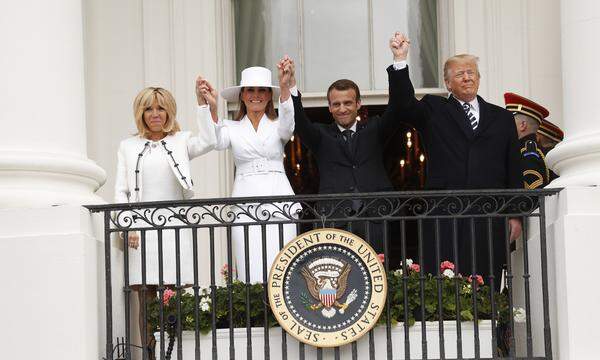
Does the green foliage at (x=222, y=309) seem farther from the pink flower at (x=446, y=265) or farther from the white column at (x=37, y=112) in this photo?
the pink flower at (x=446, y=265)

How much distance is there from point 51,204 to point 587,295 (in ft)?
10.7

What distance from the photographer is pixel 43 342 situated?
912 cm

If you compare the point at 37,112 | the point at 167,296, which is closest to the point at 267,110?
the point at 167,296

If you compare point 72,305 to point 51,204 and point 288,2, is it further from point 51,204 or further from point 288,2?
point 288,2

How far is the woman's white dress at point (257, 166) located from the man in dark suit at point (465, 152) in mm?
888

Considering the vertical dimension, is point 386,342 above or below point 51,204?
below

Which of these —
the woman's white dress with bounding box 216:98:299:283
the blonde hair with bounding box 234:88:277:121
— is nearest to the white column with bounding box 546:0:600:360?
the woman's white dress with bounding box 216:98:299:283

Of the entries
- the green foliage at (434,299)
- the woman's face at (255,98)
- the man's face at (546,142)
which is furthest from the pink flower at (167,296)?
the man's face at (546,142)

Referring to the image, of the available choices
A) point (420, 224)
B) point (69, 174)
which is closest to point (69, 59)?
point (69, 174)

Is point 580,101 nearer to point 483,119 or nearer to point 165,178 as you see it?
point 483,119

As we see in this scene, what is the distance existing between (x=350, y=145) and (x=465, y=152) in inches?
29.9

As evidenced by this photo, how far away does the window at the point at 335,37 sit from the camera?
42.4 feet

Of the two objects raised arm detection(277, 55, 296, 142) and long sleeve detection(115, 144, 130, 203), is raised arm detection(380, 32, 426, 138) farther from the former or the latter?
long sleeve detection(115, 144, 130, 203)

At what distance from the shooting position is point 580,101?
968 centimetres
